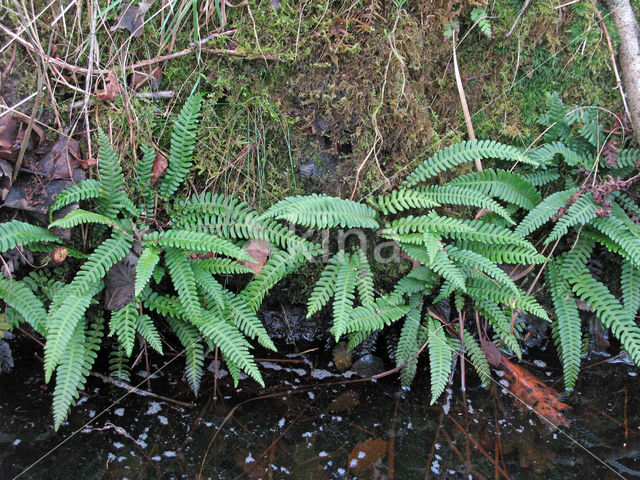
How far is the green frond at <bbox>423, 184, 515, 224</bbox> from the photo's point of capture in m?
3.36

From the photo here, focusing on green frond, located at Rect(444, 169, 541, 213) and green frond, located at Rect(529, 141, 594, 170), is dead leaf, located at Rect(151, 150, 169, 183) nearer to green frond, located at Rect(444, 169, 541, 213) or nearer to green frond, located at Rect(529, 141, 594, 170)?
green frond, located at Rect(444, 169, 541, 213)

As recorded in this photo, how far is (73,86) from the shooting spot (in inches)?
134

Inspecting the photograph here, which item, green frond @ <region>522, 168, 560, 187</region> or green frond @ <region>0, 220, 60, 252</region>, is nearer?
green frond @ <region>0, 220, 60, 252</region>

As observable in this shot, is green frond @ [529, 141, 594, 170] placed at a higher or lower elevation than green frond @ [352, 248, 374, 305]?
higher

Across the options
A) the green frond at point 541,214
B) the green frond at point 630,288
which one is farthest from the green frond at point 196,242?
the green frond at point 630,288

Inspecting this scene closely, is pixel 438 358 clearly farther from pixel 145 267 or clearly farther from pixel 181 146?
pixel 181 146

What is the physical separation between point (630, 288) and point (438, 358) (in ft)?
5.26

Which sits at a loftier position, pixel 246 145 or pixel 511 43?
pixel 511 43

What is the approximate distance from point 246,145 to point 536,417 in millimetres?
2825

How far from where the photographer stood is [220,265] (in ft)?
10.7

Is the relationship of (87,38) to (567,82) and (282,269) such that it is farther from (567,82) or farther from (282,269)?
(567,82)

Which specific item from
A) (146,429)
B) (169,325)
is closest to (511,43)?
(169,325)

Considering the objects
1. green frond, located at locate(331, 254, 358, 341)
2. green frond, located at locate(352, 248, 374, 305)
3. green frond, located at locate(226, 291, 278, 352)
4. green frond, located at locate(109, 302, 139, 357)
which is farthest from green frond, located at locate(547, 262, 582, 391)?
green frond, located at locate(109, 302, 139, 357)

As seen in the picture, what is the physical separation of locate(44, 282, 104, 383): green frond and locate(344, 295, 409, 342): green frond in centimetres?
171
